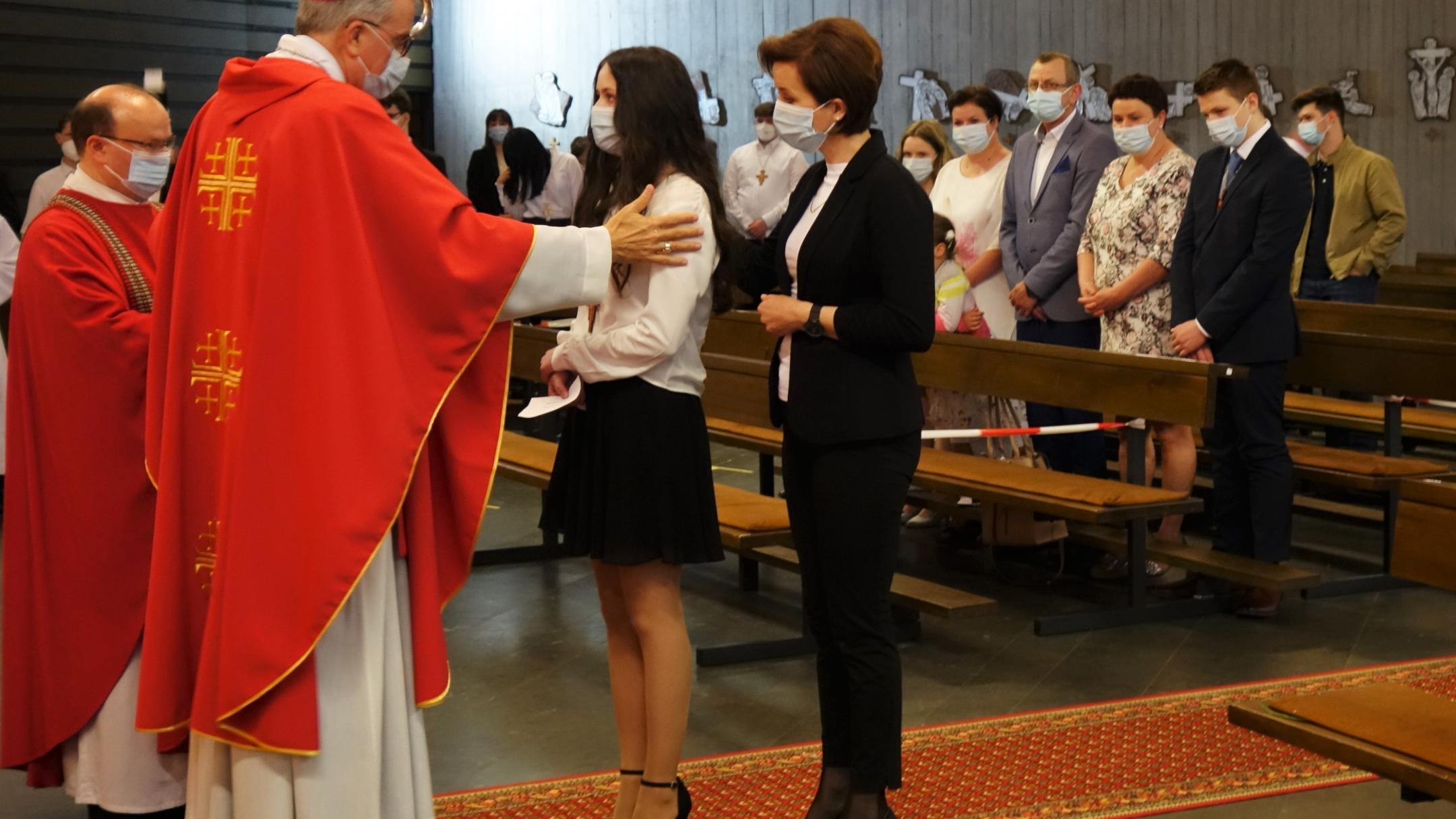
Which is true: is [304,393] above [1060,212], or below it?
below

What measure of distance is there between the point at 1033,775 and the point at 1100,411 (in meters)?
1.67

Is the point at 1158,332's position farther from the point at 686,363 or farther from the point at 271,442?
the point at 271,442

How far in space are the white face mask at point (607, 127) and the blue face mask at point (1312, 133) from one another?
602cm

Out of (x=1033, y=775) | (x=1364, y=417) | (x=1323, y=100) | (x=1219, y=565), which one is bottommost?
(x=1033, y=775)

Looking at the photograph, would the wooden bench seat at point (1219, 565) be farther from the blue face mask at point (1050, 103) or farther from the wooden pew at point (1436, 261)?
the wooden pew at point (1436, 261)

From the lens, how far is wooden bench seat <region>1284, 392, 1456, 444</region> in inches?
236

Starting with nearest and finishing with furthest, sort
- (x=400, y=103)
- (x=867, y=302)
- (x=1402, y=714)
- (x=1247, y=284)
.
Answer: (x=1402, y=714), (x=867, y=302), (x=1247, y=284), (x=400, y=103)

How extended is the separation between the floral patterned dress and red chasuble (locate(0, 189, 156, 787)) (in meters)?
3.32

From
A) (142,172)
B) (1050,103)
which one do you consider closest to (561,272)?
(142,172)

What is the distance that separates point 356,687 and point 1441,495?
185cm

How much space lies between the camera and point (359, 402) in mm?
2338

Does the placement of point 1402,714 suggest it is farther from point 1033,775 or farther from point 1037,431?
point 1037,431

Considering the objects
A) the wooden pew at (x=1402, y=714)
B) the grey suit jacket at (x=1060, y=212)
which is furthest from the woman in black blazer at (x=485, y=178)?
the wooden pew at (x=1402, y=714)

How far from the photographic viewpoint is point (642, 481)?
3035 millimetres
